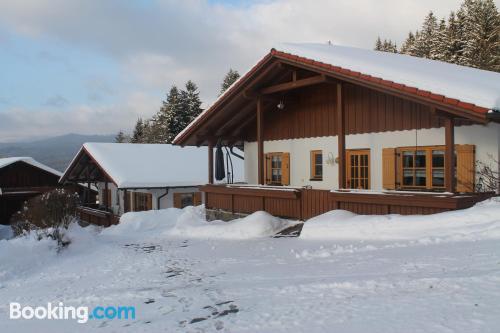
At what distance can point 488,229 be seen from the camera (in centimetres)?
720

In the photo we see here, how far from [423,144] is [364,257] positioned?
507 cm

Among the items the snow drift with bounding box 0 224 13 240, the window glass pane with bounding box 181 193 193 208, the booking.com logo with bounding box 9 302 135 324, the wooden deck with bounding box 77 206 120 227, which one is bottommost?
the snow drift with bounding box 0 224 13 240

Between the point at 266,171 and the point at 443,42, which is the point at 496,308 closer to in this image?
the point at 266,171

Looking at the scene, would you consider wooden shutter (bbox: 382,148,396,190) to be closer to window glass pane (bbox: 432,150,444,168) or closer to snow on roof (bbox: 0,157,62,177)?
window glass pane (bbox: 432,150,444,168)

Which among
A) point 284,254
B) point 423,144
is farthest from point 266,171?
point 284,254

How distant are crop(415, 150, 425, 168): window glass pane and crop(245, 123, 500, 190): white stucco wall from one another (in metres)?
0.23

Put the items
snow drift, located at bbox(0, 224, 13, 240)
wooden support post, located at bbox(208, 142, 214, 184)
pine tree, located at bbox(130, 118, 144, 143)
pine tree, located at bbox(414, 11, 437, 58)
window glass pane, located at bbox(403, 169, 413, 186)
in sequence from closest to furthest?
window glass pane, located at bbox(403, 169, 413, 186)
wooden support post, located at bbox(208, 142, 214, 184)
snow drift, located at bbox(0, 224, 13, 240)
pine tree, located at bbox(414, 11, 437, 58)
pine tree, located at bbox(130, 118, 144, 143)

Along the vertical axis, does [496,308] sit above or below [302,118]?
below

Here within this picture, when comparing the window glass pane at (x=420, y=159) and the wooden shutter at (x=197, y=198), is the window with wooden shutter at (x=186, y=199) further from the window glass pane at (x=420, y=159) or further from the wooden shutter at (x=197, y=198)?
the window glass pane at (x=420, y=159)

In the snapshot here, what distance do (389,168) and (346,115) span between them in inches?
85.3

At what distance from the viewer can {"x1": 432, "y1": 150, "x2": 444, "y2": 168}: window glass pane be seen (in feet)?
34.7

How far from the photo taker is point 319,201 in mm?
10938

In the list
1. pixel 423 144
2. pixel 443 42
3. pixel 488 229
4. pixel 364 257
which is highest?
pixel 443 42

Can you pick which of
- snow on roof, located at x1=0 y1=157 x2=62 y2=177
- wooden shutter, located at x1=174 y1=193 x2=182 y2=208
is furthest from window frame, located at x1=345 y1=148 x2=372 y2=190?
snow on roof, located at x1=0 y1=157 x2=62 y2=177
